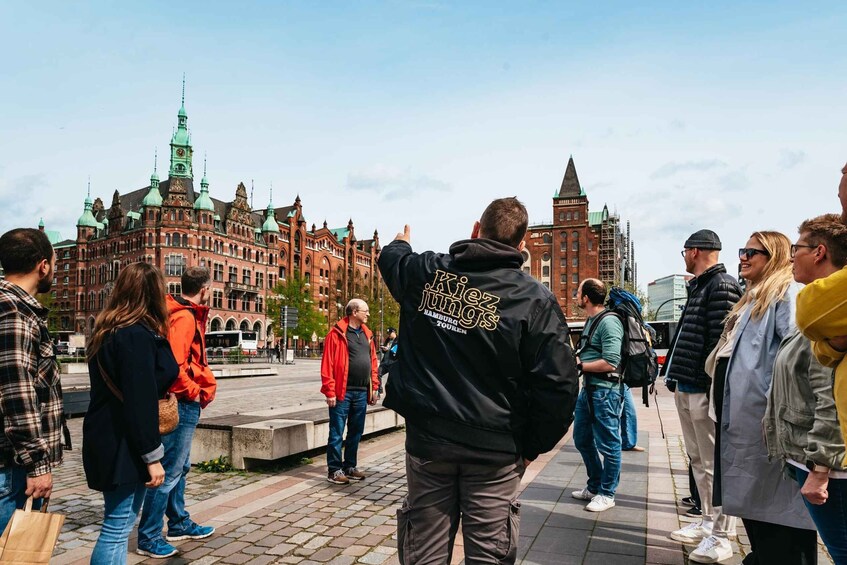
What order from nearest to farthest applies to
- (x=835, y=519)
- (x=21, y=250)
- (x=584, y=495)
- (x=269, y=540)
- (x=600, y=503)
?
(x=835, y=519), (x=21, y=250), (x=269, y=540), (x=600, y=503), (x=584, y=495)

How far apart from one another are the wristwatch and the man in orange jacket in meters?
3.91

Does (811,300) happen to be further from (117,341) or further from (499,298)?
(117,341)

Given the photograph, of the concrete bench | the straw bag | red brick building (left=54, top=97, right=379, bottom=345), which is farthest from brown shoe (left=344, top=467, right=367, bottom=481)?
red brick building (left=54, top=97, right=379, bottom=345)

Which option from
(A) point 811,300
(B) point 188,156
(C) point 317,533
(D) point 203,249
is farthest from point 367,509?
(B) point 188,156

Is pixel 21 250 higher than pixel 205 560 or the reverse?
higher

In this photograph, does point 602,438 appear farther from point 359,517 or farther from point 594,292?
point 359,517

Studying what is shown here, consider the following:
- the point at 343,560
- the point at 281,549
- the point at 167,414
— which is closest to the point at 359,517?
the point at 281,549

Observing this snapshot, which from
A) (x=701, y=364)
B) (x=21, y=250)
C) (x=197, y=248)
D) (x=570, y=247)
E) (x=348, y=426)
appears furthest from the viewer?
(x=570, y=247)

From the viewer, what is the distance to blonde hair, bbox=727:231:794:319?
372 centimetres

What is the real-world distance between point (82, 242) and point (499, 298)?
101784mm

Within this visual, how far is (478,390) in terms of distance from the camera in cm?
275

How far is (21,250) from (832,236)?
376 centimetres

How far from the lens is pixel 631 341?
19.9ft

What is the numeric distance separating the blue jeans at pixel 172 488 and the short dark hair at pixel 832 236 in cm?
408
